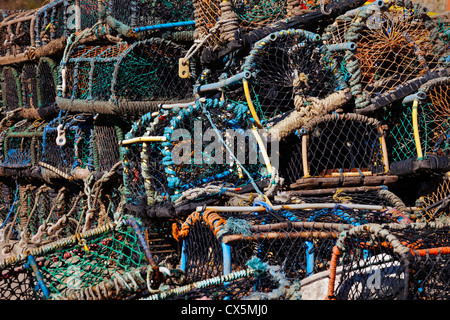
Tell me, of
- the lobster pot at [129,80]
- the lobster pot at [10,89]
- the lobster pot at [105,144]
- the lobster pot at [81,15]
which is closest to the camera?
the lobster pot at [129,80]

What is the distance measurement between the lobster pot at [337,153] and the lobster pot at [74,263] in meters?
1.40

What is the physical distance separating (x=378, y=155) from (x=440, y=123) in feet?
1.63

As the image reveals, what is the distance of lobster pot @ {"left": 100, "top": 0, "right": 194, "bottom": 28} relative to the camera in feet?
15.2

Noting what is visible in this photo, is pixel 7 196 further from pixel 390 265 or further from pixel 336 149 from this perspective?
pixel 390 265

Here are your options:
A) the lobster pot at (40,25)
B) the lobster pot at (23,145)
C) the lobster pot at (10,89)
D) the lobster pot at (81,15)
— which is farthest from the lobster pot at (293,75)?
the lobster pot at (10,89)

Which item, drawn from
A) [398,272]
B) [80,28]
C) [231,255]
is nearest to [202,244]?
[231,255]

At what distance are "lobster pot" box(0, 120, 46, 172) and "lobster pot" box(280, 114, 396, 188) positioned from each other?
9.69ft

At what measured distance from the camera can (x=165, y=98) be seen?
14.8 feet

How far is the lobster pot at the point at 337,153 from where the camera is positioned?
3.59 meters

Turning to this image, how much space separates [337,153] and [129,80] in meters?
1.82

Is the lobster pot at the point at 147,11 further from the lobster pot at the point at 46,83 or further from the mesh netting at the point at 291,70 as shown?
the mesh netting at the point at 291,70

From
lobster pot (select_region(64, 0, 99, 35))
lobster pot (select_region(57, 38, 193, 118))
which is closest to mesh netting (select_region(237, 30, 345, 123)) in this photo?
lobster pot (select_region(57, 38, 193, 118))
